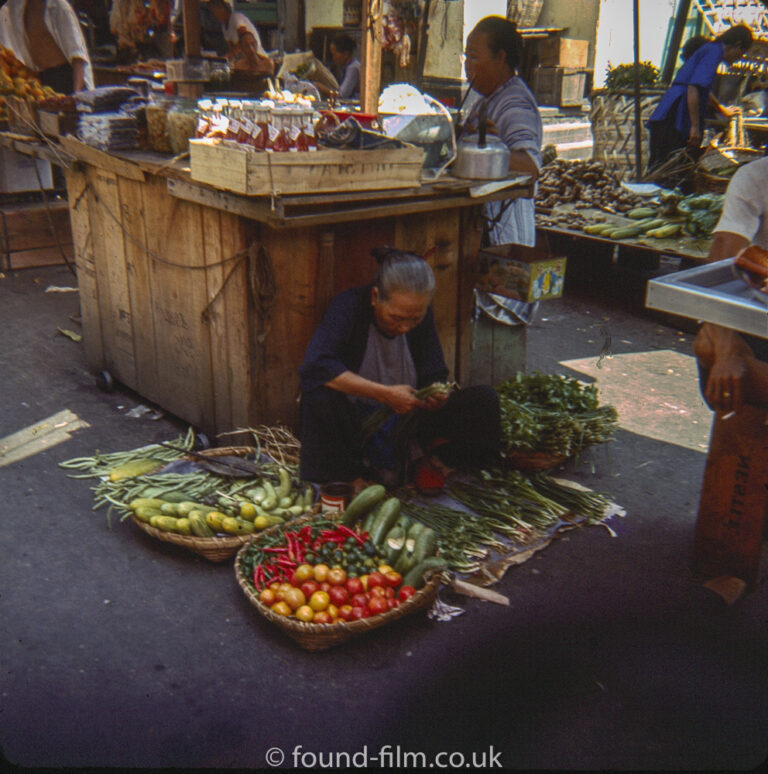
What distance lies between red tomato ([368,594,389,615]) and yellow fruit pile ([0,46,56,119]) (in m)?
5.08

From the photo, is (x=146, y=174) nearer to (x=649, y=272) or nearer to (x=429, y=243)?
(x=429, y=243)

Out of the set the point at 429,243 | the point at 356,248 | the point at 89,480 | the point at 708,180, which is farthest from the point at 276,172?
the point at 708,180

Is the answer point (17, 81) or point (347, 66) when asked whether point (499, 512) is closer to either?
point (17, 81)

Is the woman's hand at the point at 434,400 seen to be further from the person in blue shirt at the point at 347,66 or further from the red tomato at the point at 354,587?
the person in blue shirt at the point at 347,66

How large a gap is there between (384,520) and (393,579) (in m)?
0.35

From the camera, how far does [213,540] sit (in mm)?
3172

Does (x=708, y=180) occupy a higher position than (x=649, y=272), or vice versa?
(x=708, y=180)

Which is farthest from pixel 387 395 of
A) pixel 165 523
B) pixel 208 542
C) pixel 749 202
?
pixel 749 202

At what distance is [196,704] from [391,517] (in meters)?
1.09

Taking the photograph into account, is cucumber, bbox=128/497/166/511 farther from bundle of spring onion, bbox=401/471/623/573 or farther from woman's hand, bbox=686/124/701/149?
woman's hand, bbox=686/124/701/149

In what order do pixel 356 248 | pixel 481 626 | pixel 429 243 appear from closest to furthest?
1. pixel 481 626
2. pixel 356 248
3. pixel 429 243

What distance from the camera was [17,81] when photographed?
6.29 m

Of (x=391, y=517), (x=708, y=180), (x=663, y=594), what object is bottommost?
(x=663, y=594)

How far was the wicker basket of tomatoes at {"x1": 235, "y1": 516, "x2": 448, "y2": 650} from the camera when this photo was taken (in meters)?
2.72
